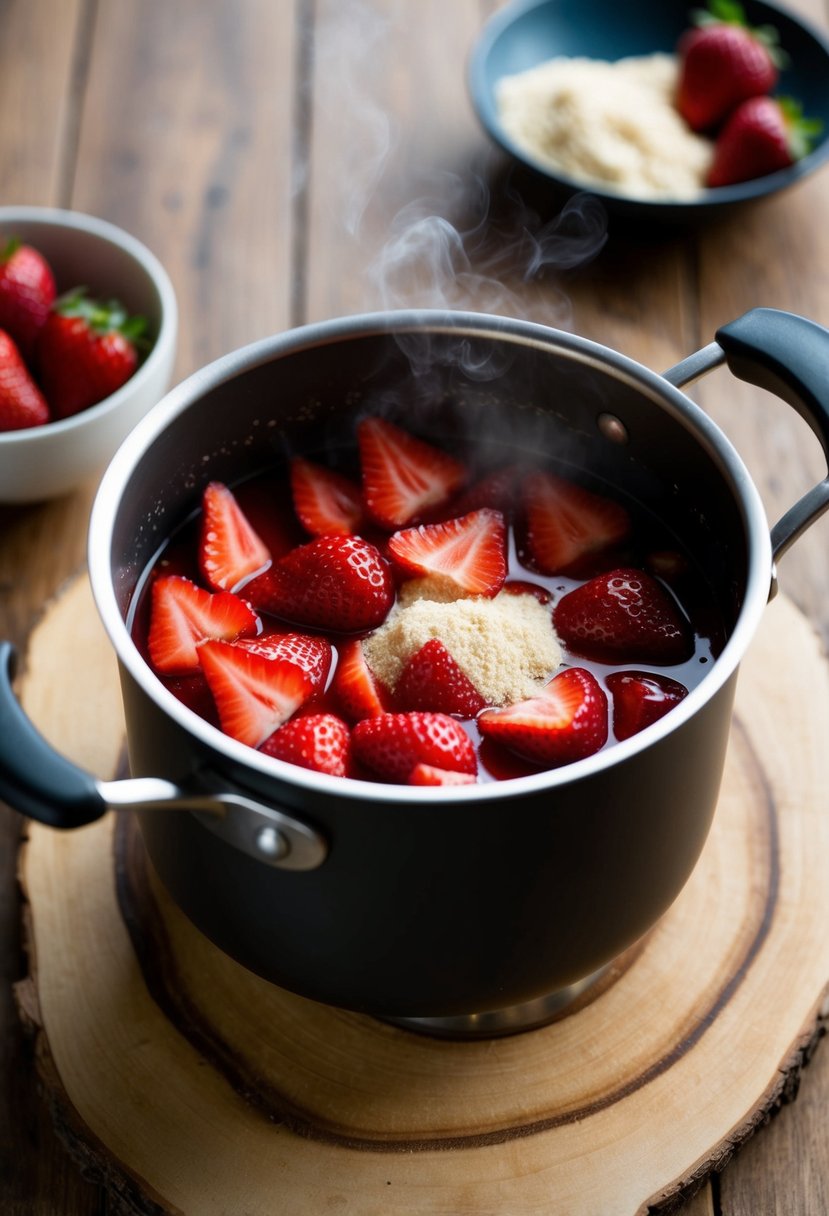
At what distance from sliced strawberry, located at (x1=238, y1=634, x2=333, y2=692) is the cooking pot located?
Answer: 0.13 m

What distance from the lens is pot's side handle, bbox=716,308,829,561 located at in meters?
1.01

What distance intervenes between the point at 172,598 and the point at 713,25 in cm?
142

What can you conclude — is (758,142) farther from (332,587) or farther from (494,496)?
(332,587)

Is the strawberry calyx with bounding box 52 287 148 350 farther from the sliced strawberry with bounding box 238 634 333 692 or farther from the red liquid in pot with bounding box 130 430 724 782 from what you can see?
the sliced strawberry with bounding box 238 634 333 692

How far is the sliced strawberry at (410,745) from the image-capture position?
1.00 metres

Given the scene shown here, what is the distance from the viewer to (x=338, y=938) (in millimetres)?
944

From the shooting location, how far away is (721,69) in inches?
77.5

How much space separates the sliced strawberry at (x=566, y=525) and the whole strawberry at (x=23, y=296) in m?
0.74

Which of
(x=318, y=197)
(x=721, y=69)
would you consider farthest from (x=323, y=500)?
(x=721, y=69)

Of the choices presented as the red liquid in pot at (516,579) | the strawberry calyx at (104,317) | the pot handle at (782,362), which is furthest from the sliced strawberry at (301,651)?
the strawberry calyx at (104,317)

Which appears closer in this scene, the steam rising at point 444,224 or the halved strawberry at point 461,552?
the halved strawberry at point 461,552

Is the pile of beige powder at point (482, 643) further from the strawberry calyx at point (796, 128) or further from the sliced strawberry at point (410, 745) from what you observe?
the strawberry calyx at point (796, 128)

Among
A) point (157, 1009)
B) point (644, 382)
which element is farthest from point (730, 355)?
Answer: point (157, 1009)

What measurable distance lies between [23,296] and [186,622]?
68cm
